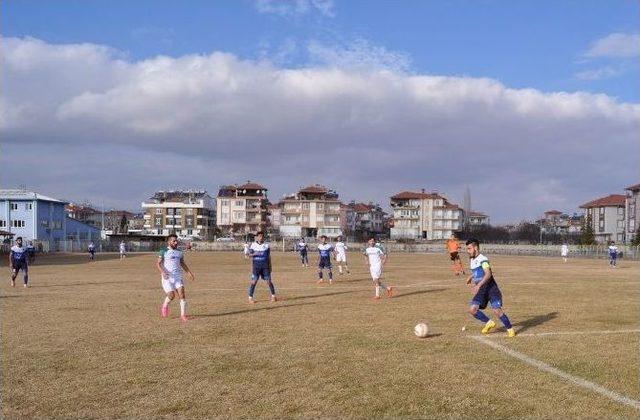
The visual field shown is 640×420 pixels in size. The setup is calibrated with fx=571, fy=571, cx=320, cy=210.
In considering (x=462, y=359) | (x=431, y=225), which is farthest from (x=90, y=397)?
(x=431, y=225)

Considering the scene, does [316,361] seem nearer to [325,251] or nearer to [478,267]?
[478,267]

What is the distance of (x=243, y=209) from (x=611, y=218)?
7518 cm

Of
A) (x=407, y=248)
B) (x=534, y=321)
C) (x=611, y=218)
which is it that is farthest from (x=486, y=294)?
(x=611, y=218)

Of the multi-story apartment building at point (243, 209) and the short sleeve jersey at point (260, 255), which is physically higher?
the multi-story apartment building at point (243, 209)

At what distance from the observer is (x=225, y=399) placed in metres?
6.74

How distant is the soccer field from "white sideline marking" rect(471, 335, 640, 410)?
1.6 inches

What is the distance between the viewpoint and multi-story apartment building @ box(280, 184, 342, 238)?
396ft

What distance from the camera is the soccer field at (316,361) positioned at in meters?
6.52

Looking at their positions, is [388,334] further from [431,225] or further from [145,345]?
[431,225]

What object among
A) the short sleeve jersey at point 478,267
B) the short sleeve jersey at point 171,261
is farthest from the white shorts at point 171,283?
the short sleeve jersey at point 478,267

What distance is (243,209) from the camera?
403 ft

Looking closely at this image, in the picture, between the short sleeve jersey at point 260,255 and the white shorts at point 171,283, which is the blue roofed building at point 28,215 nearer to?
the short sleeve jersey at point 260,255

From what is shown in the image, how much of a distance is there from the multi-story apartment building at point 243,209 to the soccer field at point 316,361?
107m

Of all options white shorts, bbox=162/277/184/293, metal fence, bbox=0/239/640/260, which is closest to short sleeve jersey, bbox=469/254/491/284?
white shorts, bbox=162/277/184/293
